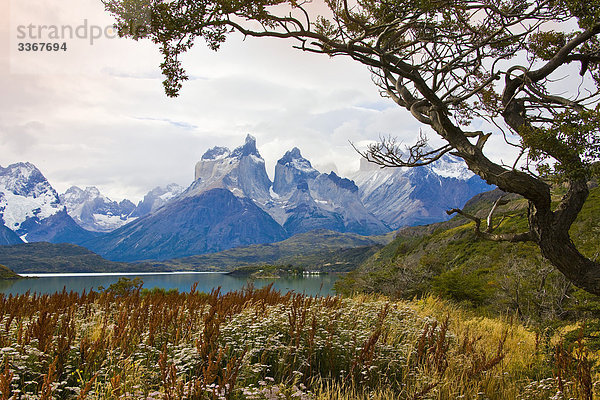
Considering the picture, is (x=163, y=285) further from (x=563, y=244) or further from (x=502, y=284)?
(x=563, y=244)

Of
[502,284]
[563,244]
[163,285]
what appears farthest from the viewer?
[163,285]

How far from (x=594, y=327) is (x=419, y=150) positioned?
441 cm

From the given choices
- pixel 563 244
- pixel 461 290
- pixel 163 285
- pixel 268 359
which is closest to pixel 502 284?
pixel 461 290

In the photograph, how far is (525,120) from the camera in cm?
713

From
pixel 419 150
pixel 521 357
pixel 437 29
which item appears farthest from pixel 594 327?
pixel 437 29

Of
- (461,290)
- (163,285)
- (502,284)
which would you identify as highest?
(502,284)

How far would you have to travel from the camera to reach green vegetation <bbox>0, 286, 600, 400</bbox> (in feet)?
12.6

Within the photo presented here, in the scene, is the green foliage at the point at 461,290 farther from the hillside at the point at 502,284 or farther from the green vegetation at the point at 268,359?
the green vegetation at the point at 268,359

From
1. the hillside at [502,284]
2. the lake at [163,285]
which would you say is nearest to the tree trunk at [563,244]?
the hillside at [502,284]

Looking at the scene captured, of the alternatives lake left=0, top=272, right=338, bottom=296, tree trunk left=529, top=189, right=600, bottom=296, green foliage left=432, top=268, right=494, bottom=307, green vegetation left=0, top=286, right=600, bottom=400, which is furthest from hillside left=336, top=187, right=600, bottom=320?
lake left=0, top=272, right=338, bottom=296

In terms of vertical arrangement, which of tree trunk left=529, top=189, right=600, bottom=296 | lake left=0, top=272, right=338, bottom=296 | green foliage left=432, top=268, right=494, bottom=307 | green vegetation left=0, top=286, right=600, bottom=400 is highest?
tree trunk left=529, top=189, right=600, bottom=296

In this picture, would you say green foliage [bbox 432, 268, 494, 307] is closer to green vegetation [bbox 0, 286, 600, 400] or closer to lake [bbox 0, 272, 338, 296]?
lake [bbox 0, 272, 338, 296]

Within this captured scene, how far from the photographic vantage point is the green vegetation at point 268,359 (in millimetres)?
3826

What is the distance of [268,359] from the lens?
561cm
